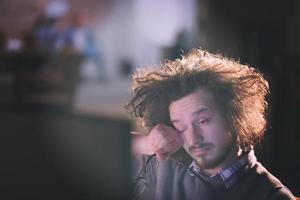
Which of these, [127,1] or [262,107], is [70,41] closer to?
[127,1]

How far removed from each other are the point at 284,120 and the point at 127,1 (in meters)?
6.11

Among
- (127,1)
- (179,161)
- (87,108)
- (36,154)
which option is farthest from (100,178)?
(127,1)

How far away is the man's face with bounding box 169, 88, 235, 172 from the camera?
104cm

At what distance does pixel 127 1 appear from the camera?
9.03 metres

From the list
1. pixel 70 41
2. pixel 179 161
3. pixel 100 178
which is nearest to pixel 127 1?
pixel 70 41

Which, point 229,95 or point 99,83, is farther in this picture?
point 99,83

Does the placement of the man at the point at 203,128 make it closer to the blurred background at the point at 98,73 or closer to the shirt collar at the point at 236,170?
the shirt collar at the point at 236,170

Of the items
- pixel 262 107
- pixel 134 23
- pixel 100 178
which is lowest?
pixel 100 178

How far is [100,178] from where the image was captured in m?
3.52

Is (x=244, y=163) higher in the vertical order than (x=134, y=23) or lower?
lower

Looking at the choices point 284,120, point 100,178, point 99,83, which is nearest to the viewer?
point 284,120

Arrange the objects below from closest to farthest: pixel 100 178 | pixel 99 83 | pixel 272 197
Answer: pixel 272 197, pixel 100 178, pixel 99 83

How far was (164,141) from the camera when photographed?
1089 millimetres

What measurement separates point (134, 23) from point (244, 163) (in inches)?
324
